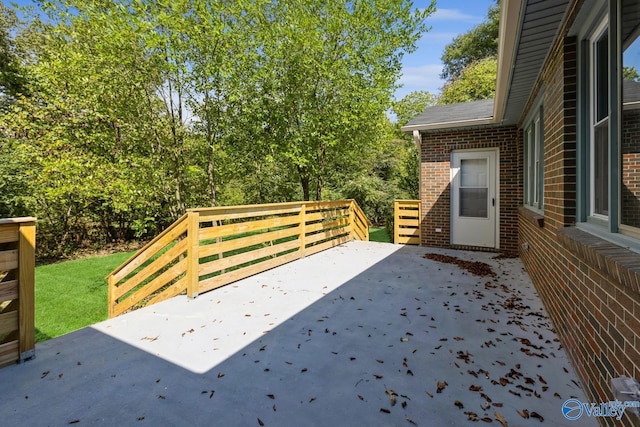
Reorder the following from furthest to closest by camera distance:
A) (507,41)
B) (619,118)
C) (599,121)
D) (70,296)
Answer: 1. (70,296)
2. (507,41)
3. (599,121)
4. (619,118)

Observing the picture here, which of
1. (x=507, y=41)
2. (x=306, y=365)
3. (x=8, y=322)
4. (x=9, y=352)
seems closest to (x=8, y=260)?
(x=8, y=322)

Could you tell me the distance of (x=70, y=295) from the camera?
20.7ft

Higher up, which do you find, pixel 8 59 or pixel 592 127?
pixel 8 59

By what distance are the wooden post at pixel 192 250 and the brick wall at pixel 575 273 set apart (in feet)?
12.0

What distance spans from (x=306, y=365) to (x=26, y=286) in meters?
2.19

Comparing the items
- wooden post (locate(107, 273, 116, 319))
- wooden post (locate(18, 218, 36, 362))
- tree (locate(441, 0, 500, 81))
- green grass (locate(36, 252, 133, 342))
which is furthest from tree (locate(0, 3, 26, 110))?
tree (locate(441, 0, 500, 81))

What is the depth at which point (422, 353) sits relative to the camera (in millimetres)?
2605

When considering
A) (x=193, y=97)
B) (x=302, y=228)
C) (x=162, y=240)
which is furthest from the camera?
(x=193, y=97)

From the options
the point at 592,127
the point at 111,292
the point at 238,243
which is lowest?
the point at 111,292

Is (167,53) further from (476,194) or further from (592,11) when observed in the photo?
(476,194)

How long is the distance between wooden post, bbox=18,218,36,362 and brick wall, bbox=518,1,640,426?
3.60 meters

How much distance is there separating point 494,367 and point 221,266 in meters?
3.37

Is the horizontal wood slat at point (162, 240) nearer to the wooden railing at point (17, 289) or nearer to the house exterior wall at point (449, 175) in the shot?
the wooden railing at point (17, 289)

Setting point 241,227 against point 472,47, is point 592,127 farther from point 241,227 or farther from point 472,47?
point 472,47
